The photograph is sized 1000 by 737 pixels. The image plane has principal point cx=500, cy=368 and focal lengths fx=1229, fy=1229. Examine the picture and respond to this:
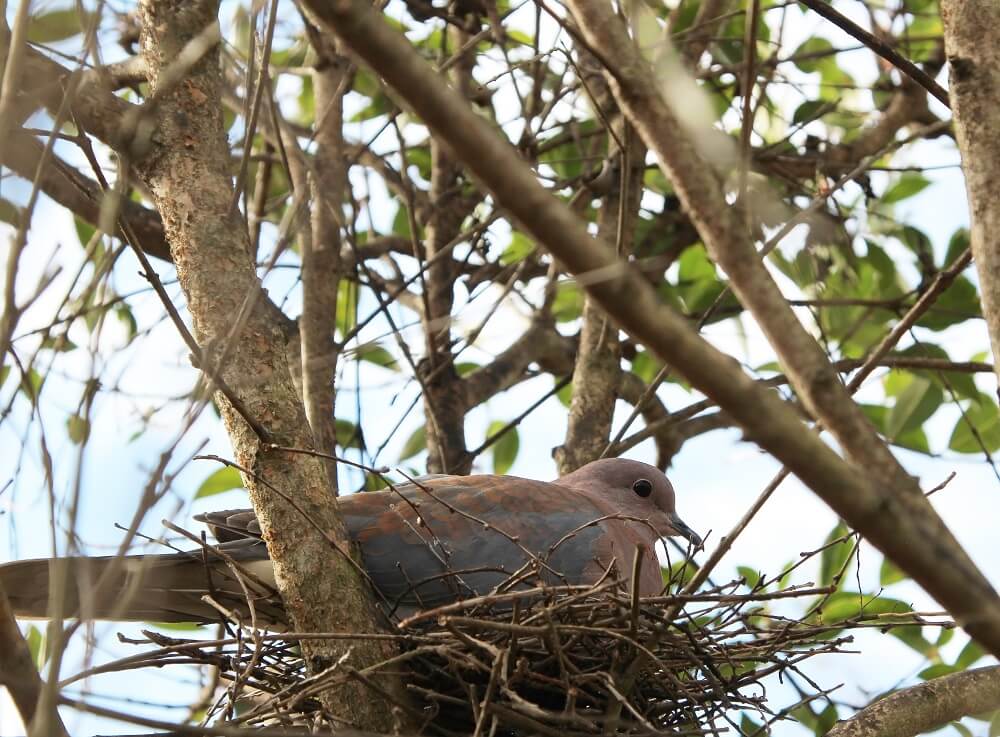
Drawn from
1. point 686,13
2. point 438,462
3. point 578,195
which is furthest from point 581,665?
point 686,13

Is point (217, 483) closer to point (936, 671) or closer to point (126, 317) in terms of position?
point (126, 317)

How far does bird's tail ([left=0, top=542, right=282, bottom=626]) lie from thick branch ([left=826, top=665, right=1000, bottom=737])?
4.90 ft

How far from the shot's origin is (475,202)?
5.39 metres

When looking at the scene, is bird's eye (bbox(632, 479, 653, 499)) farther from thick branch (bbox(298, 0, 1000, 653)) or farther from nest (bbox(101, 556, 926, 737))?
thick branch (bbox(298, 0, 1000, 653))

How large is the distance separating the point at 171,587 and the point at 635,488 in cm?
175

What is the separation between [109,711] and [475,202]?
3.91 metres

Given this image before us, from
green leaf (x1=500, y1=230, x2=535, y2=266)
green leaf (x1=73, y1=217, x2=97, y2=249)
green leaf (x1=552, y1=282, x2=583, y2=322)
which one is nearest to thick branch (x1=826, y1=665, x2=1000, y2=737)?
green leaf (x1=552, y1=282, x2=583, y2=322)

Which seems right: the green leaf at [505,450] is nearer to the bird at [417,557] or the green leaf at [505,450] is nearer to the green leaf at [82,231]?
the bird at [417,557]

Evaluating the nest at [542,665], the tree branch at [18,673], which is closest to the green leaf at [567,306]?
the nest at [542,665]

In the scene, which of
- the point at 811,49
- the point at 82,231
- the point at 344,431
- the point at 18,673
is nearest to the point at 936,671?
the point at 344,431

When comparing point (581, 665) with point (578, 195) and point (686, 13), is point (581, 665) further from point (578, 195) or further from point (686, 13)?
point (686, 13)

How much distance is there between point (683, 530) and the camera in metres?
4.42

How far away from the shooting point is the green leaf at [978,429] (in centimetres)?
480

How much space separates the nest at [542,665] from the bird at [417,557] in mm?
127
